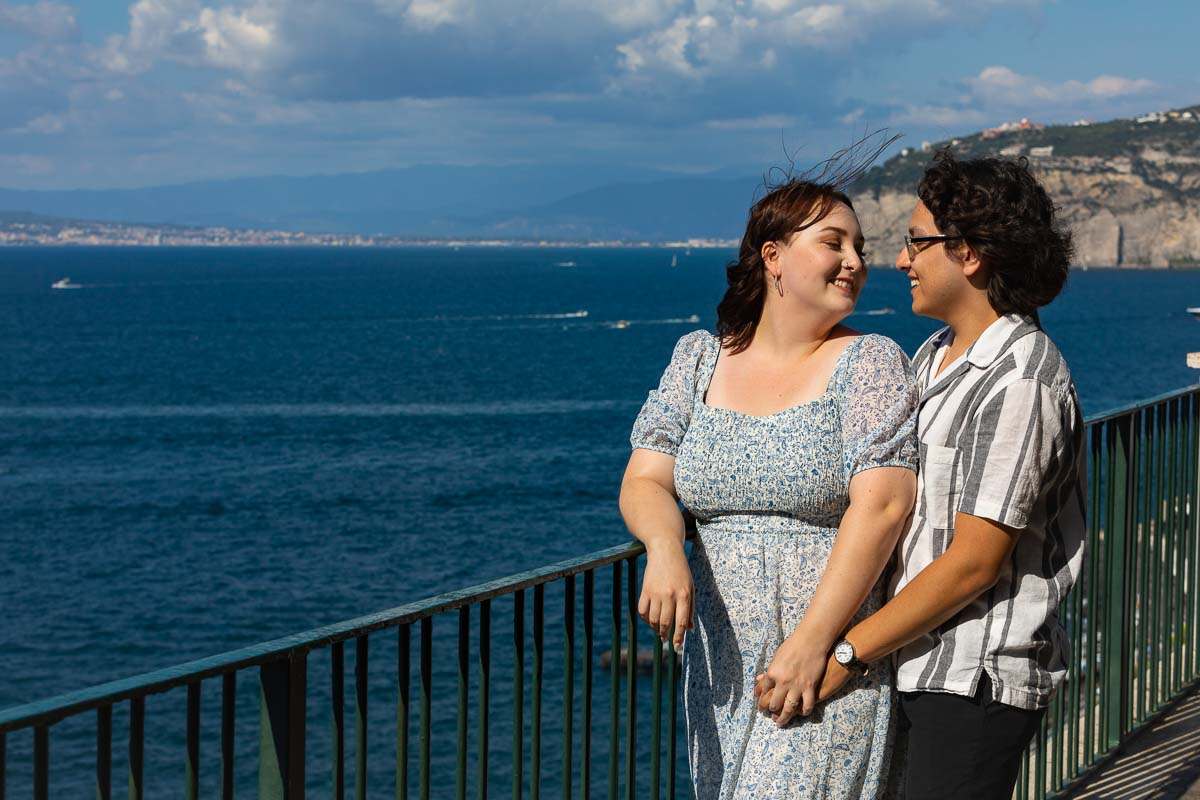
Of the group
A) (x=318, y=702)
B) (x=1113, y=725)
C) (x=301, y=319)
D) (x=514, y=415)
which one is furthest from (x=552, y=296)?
(x=1113, y=725)

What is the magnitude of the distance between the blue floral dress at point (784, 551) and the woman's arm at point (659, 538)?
0.06 m

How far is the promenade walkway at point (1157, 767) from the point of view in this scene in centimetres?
432

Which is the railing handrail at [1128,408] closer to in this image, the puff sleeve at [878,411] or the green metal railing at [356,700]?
the puff sleeve at [878,411]

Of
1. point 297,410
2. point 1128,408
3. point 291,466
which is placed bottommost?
point 291,466

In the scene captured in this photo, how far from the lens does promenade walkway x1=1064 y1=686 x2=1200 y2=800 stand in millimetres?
4320

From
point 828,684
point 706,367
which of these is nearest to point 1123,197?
point 706,367

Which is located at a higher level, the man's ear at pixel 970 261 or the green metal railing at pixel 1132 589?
the man's ear at pixel 970 261

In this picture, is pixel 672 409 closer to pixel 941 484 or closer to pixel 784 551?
pixel 784 551

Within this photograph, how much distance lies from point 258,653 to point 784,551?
0.94m

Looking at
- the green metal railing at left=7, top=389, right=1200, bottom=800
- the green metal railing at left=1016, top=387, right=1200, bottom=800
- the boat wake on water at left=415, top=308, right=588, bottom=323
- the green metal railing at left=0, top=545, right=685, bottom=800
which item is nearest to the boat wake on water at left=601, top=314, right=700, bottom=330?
the boat wake on water at left=415, top=308, right=588, bottom=323

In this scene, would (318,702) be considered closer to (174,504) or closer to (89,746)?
(89,746)

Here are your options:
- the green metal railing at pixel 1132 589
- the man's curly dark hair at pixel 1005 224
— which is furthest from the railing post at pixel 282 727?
the green metal railing at pixel 1132 589

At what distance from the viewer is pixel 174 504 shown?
43.2 metres

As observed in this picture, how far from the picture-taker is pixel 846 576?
90.4 inches
